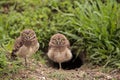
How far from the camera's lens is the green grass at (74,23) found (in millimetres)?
8383

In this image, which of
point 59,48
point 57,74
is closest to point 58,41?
point 59,48

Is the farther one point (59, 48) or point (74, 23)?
point (74, 23)

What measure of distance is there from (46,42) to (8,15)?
1211 millimetres

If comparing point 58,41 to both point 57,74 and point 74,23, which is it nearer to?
point 57,74

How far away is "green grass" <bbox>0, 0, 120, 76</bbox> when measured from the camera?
838 centimetres

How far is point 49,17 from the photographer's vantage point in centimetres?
950

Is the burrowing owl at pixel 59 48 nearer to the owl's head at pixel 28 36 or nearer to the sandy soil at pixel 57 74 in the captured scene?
the sandy soil at pixel 57 74

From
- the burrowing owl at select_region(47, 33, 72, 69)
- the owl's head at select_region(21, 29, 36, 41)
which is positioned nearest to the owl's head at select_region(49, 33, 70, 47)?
the burrowing owl at select_region(47, 33, 72, 69)

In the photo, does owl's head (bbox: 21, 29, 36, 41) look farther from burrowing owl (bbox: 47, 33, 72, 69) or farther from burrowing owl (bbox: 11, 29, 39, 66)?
burrowing owl (bbox: 47, 33, 72, 69)

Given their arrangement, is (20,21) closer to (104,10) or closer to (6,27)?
(6,27)

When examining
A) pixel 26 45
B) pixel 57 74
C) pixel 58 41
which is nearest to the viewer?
pixel 26 45

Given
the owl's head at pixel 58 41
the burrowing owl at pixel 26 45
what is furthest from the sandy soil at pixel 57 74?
the owl's head at pixel 58 41

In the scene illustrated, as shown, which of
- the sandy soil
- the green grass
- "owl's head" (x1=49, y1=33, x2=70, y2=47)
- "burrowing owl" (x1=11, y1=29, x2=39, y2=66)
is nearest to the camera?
the sandy soil

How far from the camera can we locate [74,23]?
8.87 meters
